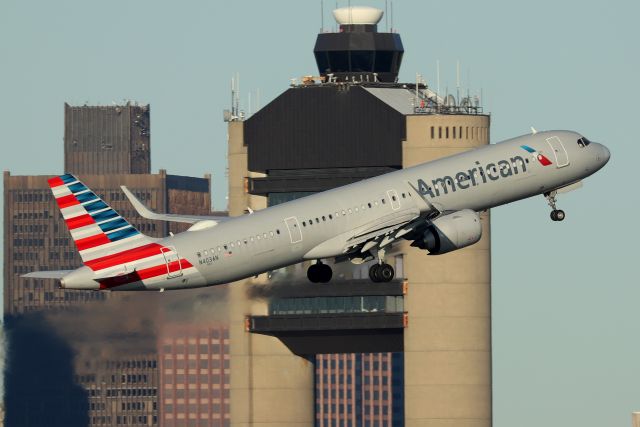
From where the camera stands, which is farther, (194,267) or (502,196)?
(502,196)

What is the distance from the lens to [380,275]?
152125 millimetres

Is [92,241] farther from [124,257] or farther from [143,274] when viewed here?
[143,274]

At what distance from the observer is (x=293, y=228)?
5768 inches

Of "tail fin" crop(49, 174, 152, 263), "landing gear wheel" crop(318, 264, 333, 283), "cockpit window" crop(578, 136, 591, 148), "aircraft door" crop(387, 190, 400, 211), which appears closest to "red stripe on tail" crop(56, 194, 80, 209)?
"tail fin" crop(49, 174, 152, 263)

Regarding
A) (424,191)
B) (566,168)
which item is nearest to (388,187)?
(424,191)

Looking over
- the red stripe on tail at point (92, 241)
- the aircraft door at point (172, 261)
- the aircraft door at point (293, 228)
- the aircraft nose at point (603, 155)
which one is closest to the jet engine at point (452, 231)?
the aircraft door at point (293, 228)

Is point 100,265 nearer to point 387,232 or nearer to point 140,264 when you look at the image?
point 140,264

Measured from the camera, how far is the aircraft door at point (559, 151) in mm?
156375

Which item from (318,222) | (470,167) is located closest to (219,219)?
(318,222)

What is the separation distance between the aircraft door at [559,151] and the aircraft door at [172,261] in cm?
2729

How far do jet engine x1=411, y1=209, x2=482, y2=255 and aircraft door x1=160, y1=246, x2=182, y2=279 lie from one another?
1654 cm

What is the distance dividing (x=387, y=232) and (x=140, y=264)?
15.9 m

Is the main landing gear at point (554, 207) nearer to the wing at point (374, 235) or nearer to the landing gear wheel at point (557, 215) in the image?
the landing gear wheel at point (557, 215)

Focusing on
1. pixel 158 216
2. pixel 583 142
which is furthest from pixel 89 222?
pixel 583 142
